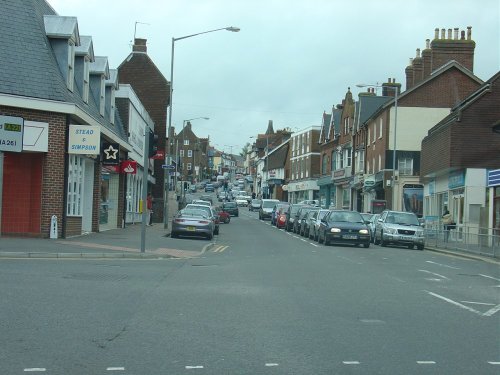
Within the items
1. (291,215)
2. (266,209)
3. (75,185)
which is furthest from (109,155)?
(266,209)

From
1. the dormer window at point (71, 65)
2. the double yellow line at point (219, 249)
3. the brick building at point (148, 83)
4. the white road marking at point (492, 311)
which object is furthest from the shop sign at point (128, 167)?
the white road marking at point (492, 311)

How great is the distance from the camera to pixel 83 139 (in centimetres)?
2247

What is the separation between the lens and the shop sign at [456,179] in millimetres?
36031

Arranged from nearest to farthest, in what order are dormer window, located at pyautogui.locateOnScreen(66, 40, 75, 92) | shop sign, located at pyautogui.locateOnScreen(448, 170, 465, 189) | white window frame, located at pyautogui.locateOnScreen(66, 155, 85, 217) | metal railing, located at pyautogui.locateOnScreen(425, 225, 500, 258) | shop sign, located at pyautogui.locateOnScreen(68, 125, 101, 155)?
shop sign, located at pyautogui.locateOnScreen(68, 125, 101, 155) < dormer window, located at pyautogui.locateOnScreen(66, 40, 75, 92) < white window frame, located at pyautogui.locateOnScreen(66, 155, 85, 217) < metal railing, located at pyautogui.locateOnScreen(425, 225, 500, 258) < shop sign, located at pyautogui.locateOnScreen(448, 170, 465, 189)

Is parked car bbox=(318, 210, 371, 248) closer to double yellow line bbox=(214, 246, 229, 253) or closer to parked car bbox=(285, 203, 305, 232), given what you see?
double yellow line bbox=(214, 246, 229, 253)

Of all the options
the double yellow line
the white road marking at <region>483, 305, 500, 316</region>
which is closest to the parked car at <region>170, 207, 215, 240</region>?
the double yellow line

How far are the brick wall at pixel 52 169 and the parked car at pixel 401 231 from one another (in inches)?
615

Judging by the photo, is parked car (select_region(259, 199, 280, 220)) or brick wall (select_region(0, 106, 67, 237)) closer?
brick wall (select_region(0, 106, 67, 237))

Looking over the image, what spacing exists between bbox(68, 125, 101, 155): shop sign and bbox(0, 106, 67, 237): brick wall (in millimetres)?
284

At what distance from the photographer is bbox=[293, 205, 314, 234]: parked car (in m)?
38.9

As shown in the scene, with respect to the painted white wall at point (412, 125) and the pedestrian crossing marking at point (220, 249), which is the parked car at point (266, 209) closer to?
the painted white wall at point (412, 125)

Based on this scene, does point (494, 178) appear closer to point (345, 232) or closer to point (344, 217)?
point (344, 217)

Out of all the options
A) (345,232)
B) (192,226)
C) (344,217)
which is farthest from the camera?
(344,217)

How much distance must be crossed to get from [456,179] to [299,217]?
9.16 meters
